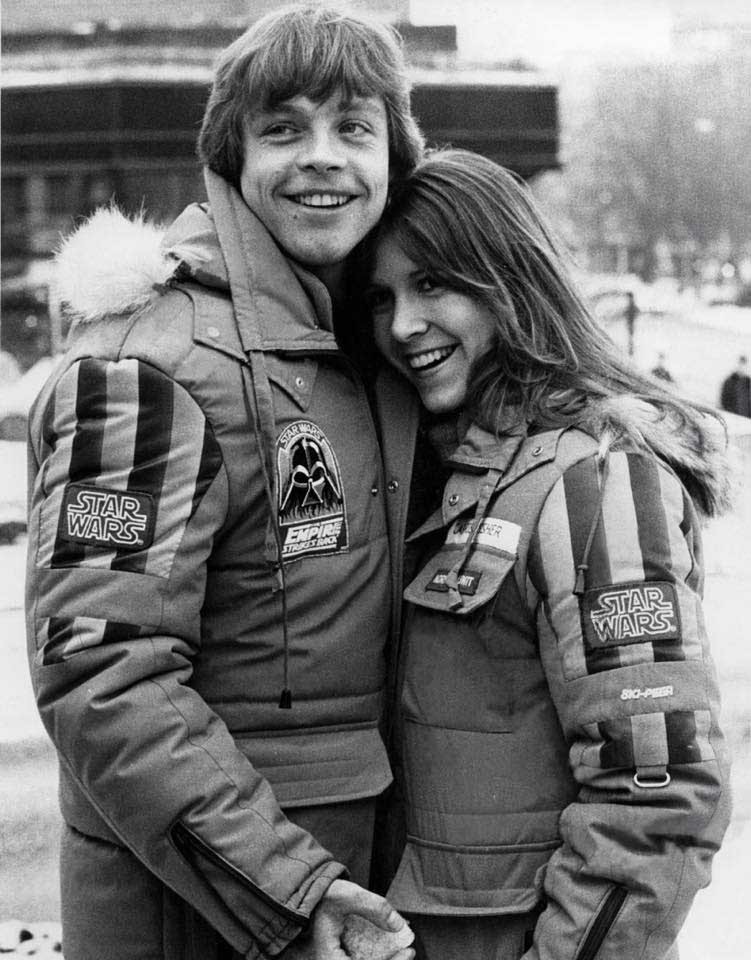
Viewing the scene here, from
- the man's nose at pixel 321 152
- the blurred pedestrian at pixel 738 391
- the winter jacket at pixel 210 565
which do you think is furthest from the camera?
the blurred pedestrian at pixel 738 391

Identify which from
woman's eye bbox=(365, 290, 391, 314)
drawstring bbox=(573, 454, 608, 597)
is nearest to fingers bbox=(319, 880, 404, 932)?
drawstring bbox=(573, 454, 608, 597)

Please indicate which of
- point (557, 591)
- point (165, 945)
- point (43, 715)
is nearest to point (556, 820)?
point (557, 591)

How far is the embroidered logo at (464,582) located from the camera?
158 centimetres

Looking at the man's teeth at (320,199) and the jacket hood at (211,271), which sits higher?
the man's teeth at (320,199)

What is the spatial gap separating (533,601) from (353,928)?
46cm

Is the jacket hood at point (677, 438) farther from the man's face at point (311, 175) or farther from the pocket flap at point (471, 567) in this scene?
the man's face at point (311, 175)

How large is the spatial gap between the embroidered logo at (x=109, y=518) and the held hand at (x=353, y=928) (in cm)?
49

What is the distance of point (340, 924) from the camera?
58.6 inches

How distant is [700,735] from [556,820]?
241 millimetres

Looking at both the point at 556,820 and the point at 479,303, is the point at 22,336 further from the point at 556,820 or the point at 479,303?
the point at 556,820

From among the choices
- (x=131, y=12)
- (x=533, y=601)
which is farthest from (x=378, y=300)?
(x=131, y=12)

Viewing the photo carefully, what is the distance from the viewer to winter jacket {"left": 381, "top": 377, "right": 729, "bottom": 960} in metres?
1.48

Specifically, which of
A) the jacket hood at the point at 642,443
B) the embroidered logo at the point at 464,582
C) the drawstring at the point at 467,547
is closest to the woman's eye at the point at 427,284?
the jacket hood at the point at 642,443

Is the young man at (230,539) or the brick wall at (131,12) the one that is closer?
the young man at (230,539)
